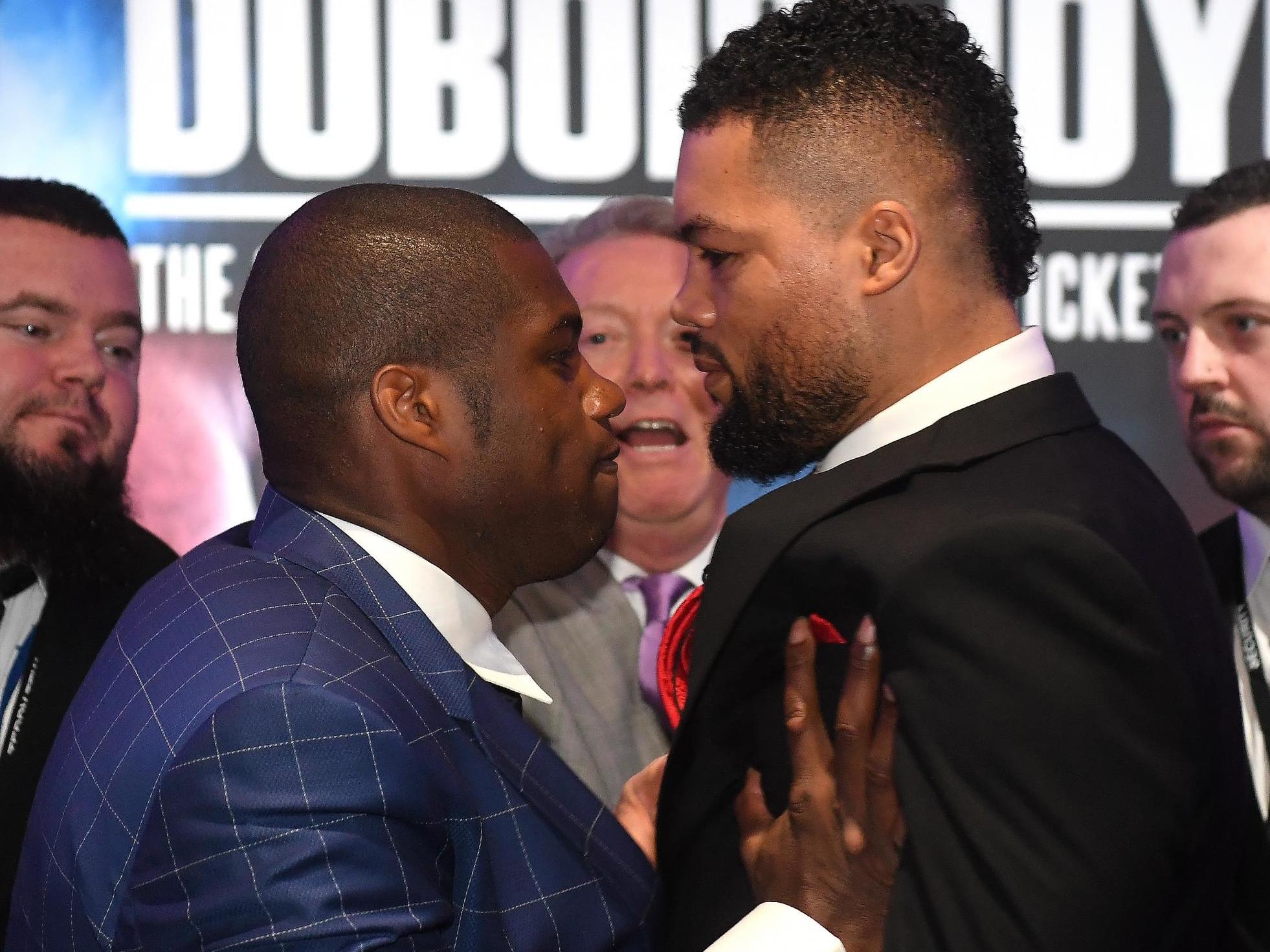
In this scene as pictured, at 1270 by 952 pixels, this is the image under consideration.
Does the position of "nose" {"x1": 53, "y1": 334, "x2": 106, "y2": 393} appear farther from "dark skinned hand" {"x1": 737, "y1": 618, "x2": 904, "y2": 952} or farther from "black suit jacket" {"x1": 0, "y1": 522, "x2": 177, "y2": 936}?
"dark skinned hand" {"x1": 737, "y1": 618, "x2": 904, "y2": 952}

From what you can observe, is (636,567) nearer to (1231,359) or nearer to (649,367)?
(649,367)

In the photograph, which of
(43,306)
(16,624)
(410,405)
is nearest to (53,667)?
(16,624)

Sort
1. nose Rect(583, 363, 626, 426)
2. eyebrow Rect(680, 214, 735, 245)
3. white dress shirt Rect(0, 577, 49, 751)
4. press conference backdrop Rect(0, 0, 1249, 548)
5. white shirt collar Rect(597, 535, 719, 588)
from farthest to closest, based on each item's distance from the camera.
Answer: press conference backdrop Rect(0, 0, 1249, 548) < white shirt collar Rect(597, 535, 719, 588) < white dress shirt Rect(0, 577, 49, 751) < nose Rect(583, 363, 626, 426) < eyebrow Rect(680, 214, 735, 245)

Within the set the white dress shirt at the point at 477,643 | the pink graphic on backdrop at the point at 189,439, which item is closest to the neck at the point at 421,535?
the white dress shirt at the point at 477,643

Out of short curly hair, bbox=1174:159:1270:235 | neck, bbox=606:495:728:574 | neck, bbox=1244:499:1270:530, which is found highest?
short curly hair, bbox=1174:159:1270:235

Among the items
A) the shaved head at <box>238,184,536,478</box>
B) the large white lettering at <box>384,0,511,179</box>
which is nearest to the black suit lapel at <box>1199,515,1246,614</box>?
the shaved head at <box>238,184,536,478</box>

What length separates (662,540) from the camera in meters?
3.18

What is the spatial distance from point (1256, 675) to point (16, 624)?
2.43 metres

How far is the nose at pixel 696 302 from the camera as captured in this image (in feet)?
6.02

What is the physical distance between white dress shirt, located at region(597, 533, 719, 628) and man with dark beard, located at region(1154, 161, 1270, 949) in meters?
1.07

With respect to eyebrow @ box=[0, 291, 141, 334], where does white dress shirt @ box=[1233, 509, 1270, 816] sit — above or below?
below

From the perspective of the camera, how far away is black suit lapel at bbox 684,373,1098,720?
1.54 m

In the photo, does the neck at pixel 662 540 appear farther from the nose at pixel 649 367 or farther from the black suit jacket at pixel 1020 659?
the black suit jacket at pixel 1020 659

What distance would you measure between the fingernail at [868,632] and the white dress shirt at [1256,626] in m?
1.32
